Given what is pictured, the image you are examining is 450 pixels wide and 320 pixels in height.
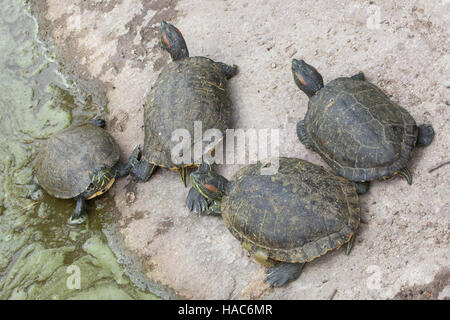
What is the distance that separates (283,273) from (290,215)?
1.90 ft

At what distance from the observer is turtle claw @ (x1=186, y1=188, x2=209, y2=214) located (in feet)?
13.9

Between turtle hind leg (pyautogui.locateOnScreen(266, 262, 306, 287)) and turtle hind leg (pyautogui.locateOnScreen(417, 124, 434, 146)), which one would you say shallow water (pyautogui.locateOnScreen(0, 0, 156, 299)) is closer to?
turtle hind leg (pyautogui.locateOnScreen(266, 262, 306, 287))

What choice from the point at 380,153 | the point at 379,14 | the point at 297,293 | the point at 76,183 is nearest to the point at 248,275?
the point at 297,293

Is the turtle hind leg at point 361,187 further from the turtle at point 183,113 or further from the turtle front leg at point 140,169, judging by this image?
the turtle front leg at point 140,169

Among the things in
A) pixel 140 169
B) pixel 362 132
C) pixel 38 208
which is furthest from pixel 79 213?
pixel 362 132

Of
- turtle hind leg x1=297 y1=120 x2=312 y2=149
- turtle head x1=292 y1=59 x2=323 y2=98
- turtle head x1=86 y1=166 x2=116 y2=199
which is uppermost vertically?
turtle head x1=292 y1=59 x2=323 y2=98

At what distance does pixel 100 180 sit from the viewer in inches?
183

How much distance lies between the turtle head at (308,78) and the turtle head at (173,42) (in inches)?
67.2

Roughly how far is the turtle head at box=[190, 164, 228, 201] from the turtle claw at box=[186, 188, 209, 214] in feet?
0.89

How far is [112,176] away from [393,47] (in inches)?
146

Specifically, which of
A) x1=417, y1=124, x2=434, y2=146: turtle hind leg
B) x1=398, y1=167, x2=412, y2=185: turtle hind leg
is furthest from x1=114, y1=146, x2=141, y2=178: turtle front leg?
x1=417, y1=124, x2=434, y2=146: turtle hind leg

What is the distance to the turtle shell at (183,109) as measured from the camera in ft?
14.4
